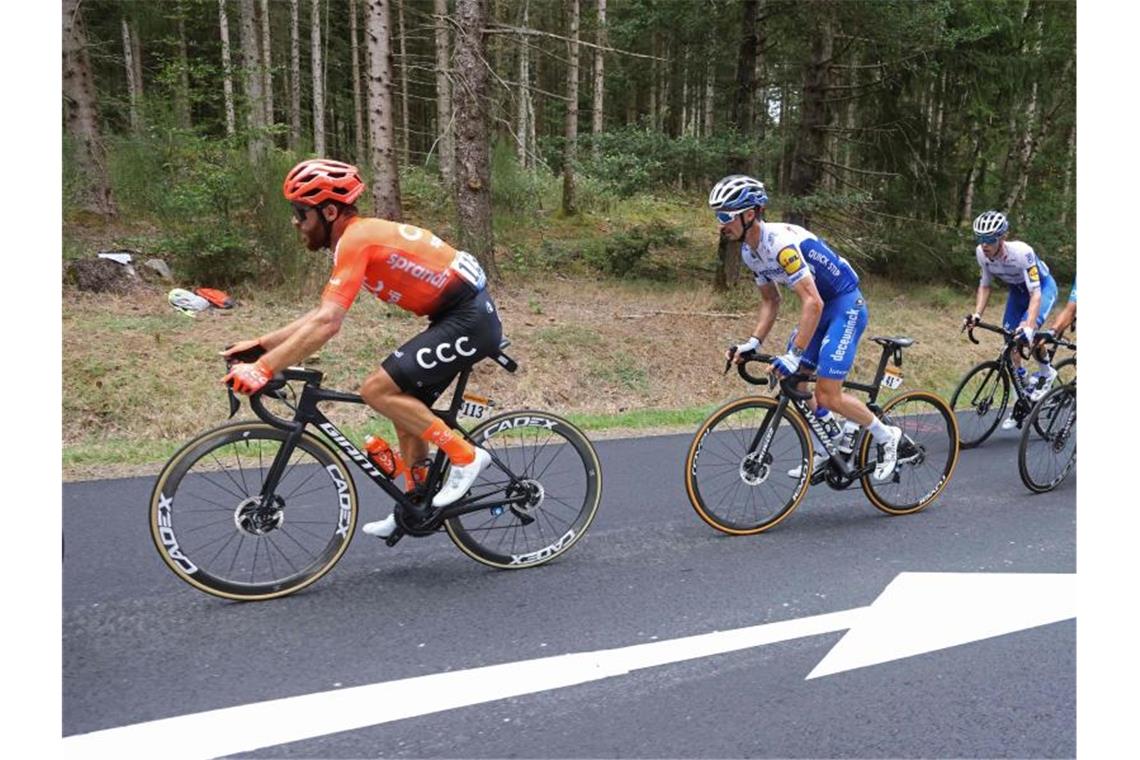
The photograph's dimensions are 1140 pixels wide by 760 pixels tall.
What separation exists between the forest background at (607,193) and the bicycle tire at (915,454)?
138 inches

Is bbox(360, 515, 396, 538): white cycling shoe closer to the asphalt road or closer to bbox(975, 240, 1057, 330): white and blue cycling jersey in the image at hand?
the asphalt road

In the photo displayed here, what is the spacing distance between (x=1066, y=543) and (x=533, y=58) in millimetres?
28360

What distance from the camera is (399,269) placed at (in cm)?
413

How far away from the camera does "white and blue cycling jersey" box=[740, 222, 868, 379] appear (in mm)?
5262

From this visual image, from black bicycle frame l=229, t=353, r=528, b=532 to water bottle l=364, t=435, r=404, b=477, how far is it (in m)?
0.03

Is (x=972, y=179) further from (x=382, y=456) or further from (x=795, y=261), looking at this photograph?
(x=382, y=456)

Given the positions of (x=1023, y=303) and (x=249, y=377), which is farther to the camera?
(x=1023, y=303)

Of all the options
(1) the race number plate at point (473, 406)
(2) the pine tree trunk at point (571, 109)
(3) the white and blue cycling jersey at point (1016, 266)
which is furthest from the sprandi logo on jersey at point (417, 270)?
(2) the pine tree trunk at point (571, 109)

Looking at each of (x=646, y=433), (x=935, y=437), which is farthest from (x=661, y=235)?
(x=935, y=437)

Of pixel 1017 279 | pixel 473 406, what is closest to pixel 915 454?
pixel 1017 279

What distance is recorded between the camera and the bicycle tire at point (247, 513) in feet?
12.8

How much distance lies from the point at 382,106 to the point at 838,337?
8.62 meters

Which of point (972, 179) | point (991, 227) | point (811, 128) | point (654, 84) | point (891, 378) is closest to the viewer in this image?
point (891, 378)

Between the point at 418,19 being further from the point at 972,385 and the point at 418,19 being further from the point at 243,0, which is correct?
the point at 972,385
